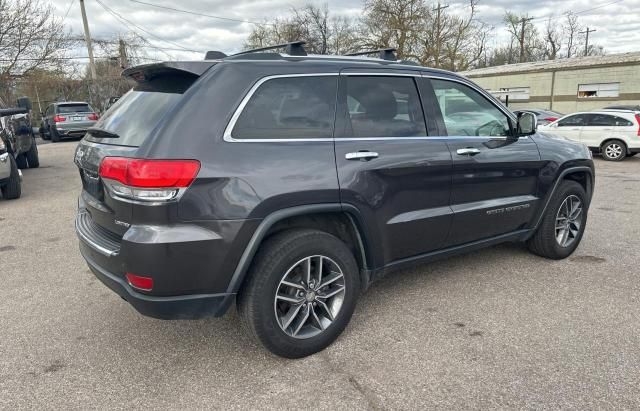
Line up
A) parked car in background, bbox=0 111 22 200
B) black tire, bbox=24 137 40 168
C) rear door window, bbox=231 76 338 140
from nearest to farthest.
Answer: rear door window, bbox=231 76 338 140, parked car in background, bbox=0 111 22 200, black tire, bbox=24 137 40 168

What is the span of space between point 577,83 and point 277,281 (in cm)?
3088

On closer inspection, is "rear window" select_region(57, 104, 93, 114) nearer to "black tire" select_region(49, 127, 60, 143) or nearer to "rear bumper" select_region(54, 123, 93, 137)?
"rear bumper" select_region(54, 123, 93, 137)

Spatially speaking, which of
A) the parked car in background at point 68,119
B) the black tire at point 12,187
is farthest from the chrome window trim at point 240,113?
the parked car in background at point 68,119

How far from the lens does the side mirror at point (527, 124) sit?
411cm

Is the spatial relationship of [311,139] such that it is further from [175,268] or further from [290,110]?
[175,268]

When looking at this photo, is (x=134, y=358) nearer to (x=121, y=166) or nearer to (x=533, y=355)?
(x=121, y=166)

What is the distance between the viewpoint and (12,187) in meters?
7.72

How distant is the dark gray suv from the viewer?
2.46m

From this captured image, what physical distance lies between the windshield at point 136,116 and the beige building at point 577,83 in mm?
24276

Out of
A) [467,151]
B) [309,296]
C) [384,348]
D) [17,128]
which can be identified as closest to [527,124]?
[467,151]

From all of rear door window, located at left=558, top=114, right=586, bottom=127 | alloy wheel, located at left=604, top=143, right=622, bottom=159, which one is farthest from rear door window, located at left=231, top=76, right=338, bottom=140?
rear door window, located at left=558, top=114, right=586, bottom=127

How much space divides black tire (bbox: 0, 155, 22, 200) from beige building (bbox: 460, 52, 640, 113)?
74.1 feet

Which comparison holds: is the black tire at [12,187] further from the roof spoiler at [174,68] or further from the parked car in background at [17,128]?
the roof spoiler at [174,68]

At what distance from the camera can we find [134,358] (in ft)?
9.68
